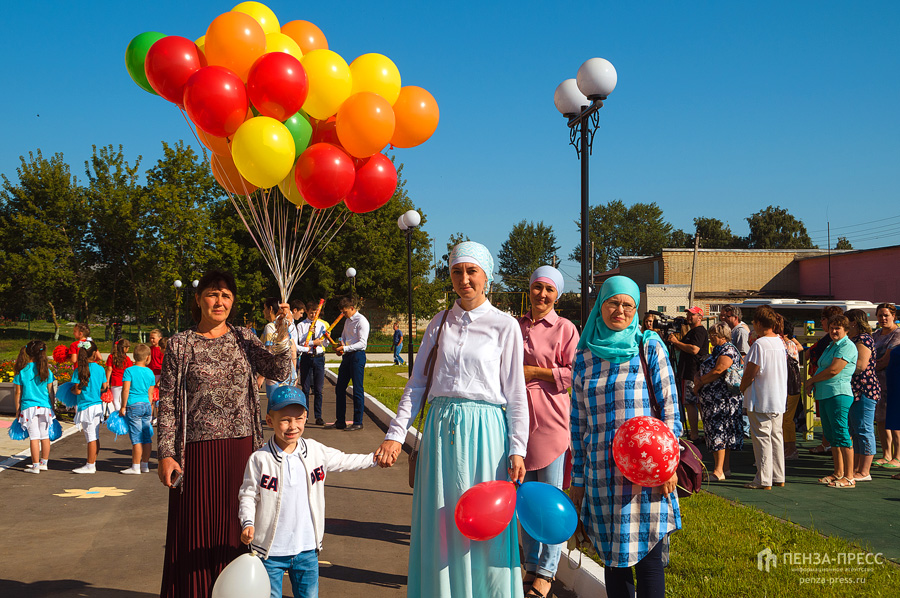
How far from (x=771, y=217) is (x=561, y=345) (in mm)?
96361

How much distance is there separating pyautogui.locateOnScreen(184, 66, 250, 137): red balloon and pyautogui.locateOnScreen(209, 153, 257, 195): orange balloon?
101cm

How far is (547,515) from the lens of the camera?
338 cm

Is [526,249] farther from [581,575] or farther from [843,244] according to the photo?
[581,575]

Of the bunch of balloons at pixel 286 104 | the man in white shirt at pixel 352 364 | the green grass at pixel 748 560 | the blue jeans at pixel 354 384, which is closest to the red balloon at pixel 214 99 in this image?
the bunch of balloons at pixel 286 104

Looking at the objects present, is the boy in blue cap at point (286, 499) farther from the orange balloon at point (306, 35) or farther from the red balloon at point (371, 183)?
the orange balloon at point (306, 35)

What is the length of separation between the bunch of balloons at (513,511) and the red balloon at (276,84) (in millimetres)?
3808

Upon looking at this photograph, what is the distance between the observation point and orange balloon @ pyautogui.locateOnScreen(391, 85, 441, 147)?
261 inches

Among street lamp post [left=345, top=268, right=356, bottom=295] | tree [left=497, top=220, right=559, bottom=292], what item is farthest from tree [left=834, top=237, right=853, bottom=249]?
street lamp post [left=345, top=268, right=356, bottom=295]

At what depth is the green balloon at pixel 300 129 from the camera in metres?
6.12

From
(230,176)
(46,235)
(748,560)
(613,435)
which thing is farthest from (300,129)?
(46,235)

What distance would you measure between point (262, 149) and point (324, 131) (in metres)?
1.04

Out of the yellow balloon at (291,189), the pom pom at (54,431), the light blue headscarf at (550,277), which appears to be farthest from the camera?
the pom pom at (54,431)

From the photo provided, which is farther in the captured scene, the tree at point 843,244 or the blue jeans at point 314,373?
the tree at point 843,244

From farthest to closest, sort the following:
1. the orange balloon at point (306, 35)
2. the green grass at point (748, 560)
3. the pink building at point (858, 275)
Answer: the pink building at point (858, 275) < the orange balloon at point (306, 35) < the green grass at point (748, 560)
